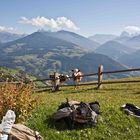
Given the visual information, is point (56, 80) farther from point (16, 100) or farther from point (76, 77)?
point (16, 100)

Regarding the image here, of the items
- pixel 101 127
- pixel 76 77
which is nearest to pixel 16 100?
pixel 101 127

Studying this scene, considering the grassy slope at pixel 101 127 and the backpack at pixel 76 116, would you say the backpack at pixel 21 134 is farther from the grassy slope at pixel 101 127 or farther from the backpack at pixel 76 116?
the backpack at pixel 76 116

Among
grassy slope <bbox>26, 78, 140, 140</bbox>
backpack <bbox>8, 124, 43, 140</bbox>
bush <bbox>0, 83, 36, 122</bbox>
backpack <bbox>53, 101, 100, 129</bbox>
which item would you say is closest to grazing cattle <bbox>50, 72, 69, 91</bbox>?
grassy slope <bbox>26, 78, 140, 140</bbox>

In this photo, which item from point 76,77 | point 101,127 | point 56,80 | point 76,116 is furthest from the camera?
point 76,77

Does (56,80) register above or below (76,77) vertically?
below

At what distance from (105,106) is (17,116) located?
5.46 m

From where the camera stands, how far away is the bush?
13.6 m

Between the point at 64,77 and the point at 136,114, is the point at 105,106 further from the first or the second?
the point at 64,77

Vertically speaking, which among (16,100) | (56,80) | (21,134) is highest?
(16,100)

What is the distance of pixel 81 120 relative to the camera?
15.2 meters

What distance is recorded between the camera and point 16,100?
13.9m

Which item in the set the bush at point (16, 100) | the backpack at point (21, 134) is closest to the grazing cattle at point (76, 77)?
the bush at point (16, 100)

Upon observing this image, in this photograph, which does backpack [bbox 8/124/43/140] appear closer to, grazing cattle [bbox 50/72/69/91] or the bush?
the bush

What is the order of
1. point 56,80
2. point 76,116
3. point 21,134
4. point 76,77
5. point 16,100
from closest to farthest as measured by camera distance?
1. point 21,134
2. point 16,100
3. point 76,116
4. point 56,80
5. point 76,77
